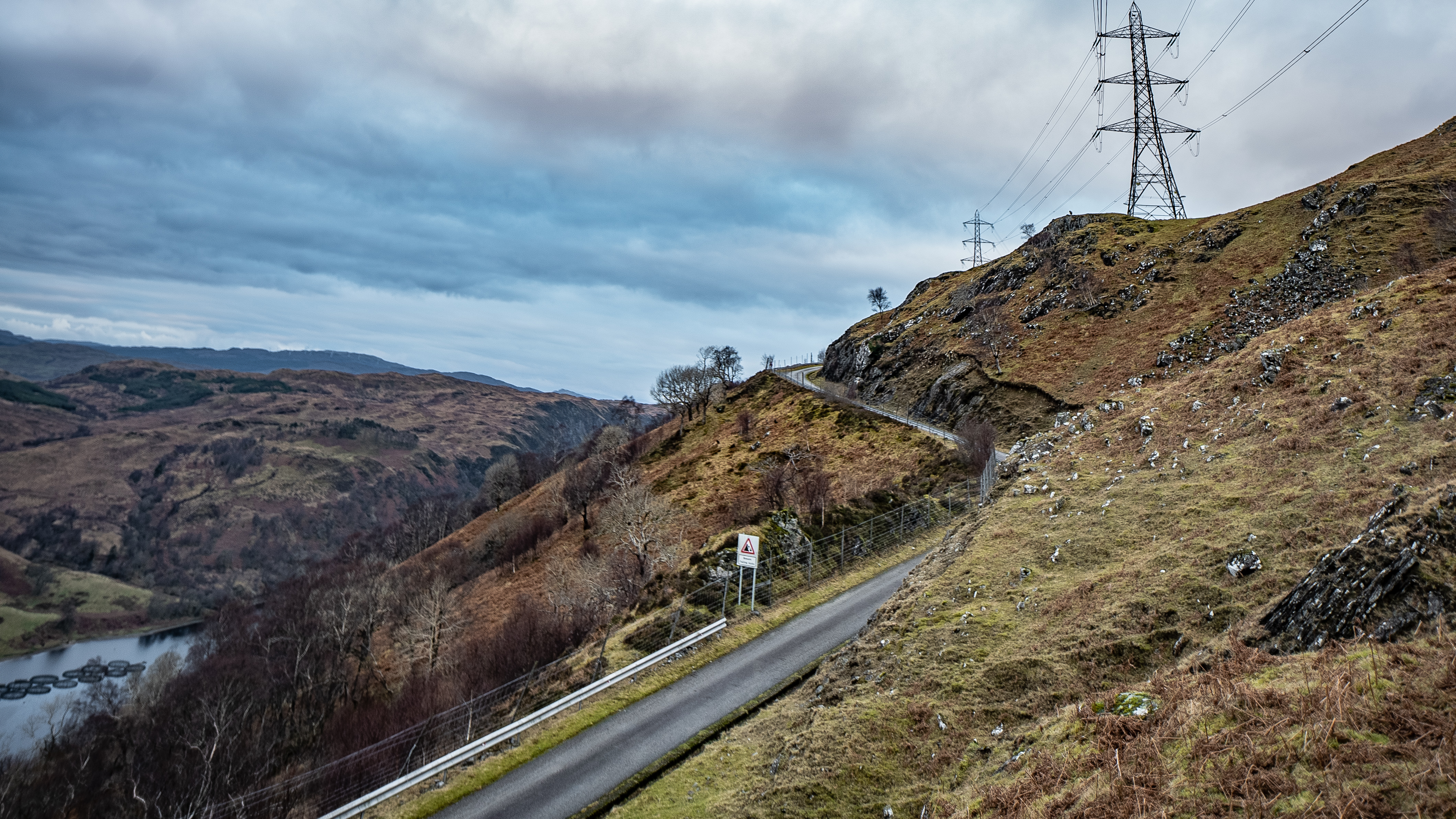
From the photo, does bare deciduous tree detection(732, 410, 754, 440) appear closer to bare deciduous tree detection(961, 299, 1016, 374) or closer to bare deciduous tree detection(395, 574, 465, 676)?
bare deciduous tree detection(961, 299, 1016, 374)

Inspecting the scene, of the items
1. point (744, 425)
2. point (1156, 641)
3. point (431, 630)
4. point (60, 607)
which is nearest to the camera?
point (1156, 641)

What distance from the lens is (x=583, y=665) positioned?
2392 cm

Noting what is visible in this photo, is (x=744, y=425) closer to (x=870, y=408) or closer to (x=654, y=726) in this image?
(x=870, y=408)

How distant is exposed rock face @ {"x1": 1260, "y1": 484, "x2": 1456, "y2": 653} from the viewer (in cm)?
844

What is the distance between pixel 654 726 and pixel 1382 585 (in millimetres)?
16767

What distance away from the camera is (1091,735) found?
30.8 ft

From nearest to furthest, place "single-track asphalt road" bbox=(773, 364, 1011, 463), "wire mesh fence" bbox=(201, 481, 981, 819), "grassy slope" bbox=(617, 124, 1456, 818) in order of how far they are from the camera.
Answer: "grassy slope" bbox=(617, 124, 1456, 818), "wire mesh fence" bbox=(201, 481, 981, 819), "single-track asphalt road" bbox=(773, 364, 1011, 463)

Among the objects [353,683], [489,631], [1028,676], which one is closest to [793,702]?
[1028,676]

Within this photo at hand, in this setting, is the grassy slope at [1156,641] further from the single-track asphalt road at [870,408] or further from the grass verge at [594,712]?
the single-track asphalt road at [870,408]

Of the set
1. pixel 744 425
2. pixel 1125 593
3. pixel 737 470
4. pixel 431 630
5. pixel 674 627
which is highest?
pixel 744 425

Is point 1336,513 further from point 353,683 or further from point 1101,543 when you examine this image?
point 353,683

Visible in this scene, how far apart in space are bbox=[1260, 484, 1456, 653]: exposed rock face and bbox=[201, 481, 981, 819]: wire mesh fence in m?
18.0

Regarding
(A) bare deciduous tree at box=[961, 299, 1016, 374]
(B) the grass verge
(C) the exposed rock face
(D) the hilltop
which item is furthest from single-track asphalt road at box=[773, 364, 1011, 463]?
(C) the exposed rock face

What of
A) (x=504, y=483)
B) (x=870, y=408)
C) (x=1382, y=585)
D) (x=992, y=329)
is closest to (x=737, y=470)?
(x=870, y=408)
